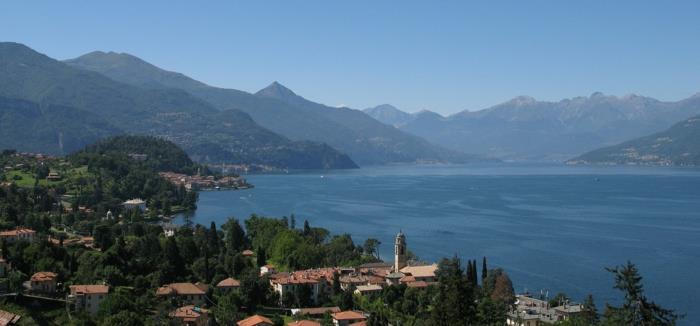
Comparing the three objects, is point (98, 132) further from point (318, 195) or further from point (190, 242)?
point (190, 242)

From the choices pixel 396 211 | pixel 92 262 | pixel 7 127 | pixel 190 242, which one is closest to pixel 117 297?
pixel 92 262

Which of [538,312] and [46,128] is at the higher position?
[46,128]

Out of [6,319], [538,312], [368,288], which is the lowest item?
[538,312]

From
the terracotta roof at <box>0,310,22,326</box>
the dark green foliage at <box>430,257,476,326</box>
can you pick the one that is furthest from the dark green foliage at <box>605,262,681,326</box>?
the terracotta roof at <box>0,310,22,326</box>

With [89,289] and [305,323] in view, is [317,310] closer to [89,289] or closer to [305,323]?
[305,323]

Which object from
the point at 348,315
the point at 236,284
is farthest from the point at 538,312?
the point at 236,284

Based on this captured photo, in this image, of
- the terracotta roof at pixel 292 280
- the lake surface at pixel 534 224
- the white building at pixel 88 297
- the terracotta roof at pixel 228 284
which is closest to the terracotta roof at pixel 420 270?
the lake surface at pixel 534 224

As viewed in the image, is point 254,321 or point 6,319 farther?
point 254,321

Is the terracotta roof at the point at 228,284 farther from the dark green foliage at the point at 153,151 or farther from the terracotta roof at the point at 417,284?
the dark green foliage at the point at 153,151
